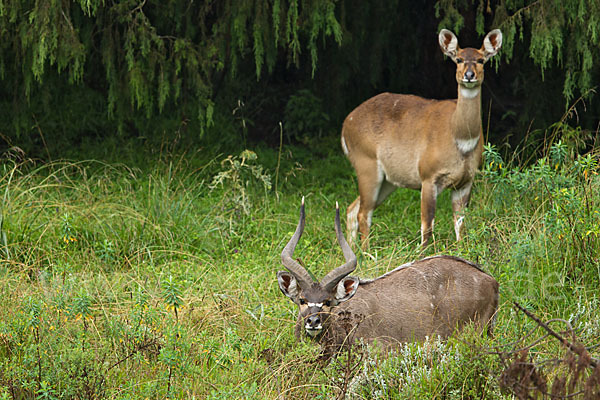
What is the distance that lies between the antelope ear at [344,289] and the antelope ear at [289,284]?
26 centimetres

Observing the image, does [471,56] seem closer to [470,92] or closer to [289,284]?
[470,92]

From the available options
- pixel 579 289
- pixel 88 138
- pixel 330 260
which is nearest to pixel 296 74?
pixel 88 138

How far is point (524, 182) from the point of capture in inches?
271

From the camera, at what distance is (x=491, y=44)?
780 cm

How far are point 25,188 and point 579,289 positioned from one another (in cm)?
483

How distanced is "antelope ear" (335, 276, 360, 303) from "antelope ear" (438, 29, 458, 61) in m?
3.17

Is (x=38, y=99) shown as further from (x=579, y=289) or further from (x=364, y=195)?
(x=579, y=289)

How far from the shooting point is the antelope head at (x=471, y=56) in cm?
757

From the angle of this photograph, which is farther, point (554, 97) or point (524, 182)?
point (554, 97)

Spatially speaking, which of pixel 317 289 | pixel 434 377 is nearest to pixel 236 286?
pixel 317 289

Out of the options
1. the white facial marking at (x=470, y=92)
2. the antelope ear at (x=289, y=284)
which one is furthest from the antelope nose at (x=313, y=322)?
the white facial marking at (x=470, y=92)

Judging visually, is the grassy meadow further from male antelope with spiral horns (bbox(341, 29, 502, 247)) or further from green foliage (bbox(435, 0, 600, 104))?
green foliage (bbox(435, 0, 600, 104))

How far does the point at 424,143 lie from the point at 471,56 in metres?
0.91

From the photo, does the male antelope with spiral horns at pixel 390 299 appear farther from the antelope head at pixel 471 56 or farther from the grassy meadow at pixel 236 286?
the antelope head at pixel 471 56
